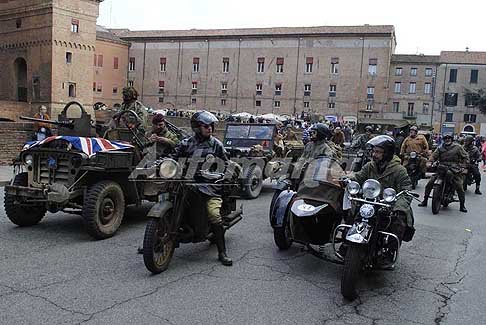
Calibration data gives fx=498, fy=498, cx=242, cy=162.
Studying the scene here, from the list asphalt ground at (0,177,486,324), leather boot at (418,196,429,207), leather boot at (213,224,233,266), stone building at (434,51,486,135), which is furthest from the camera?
stone building at (434,51,486,135)

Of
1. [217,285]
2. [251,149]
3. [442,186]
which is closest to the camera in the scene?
[217,285]

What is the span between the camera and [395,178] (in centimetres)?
550

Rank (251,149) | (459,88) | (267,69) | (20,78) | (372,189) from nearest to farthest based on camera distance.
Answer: (372,189) < (251,149) < (20,78) < (267,69) < (459,88)

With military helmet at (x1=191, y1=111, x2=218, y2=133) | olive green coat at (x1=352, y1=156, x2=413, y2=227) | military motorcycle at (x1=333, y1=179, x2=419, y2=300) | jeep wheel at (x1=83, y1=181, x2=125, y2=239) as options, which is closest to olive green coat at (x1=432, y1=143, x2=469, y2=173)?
olive green coat at (x1=352, y1=156, x2=413, y2=227)

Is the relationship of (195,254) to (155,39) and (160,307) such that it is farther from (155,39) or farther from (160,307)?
(155,39)

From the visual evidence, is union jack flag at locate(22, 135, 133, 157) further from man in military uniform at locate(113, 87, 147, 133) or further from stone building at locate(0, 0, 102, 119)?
stone building at locate(0, 0, 102, 119)

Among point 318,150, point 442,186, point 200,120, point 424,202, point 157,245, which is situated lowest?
point 424,202

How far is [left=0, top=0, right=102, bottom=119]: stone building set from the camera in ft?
155

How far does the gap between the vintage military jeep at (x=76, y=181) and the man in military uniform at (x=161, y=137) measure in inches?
14.0

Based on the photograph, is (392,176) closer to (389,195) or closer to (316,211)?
(389,195)

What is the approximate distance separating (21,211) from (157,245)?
2889 mm

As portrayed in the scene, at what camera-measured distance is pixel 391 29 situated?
56781mm

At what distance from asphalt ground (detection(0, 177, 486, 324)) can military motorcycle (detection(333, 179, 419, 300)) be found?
10.3 inches

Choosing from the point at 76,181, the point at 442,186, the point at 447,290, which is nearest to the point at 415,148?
the point at 442,186
